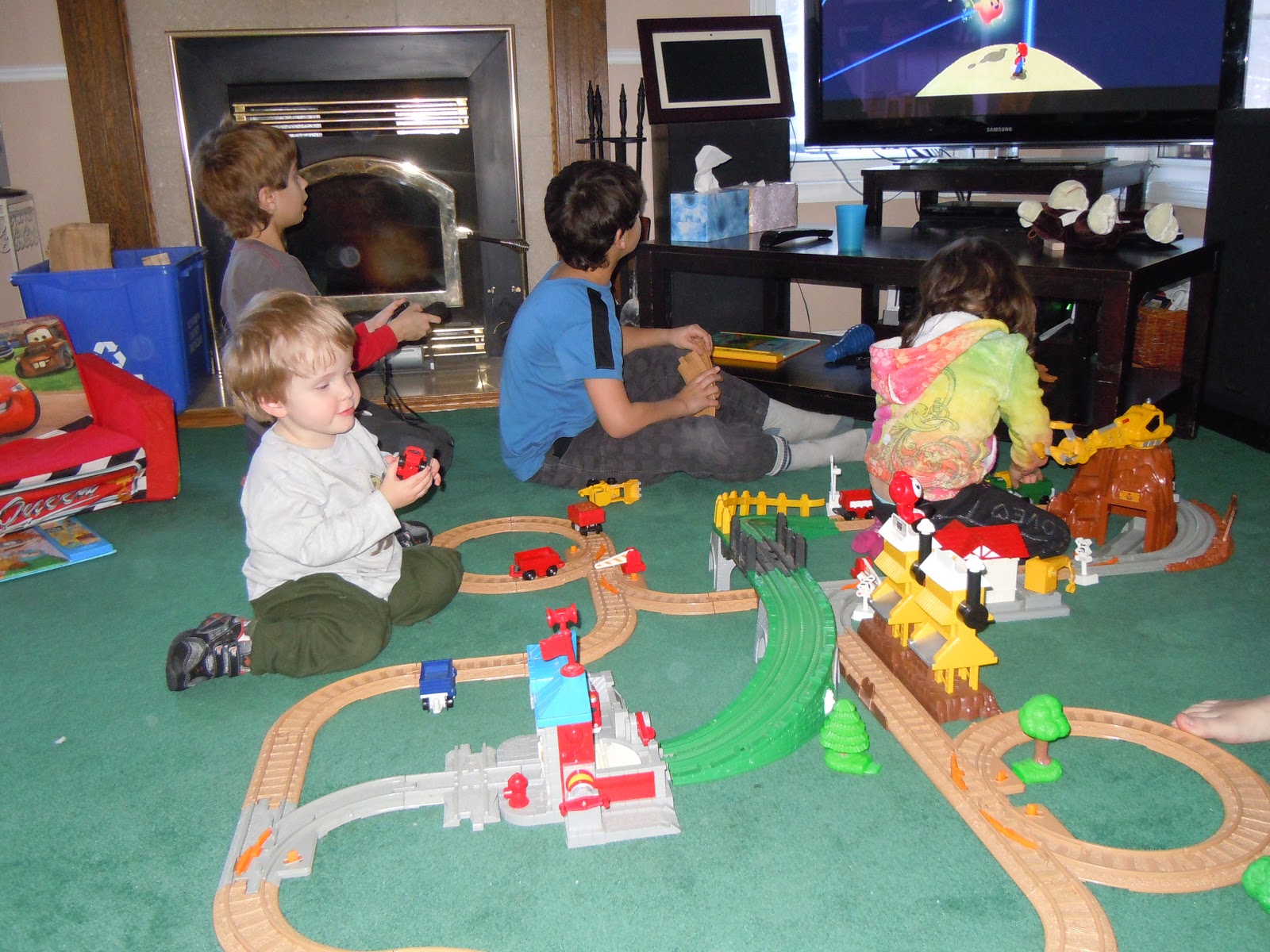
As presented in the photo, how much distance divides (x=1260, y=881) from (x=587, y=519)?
1.35 metres

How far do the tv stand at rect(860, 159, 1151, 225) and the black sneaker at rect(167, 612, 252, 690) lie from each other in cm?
229

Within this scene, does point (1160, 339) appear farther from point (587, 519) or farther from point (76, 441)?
point (76, 441)

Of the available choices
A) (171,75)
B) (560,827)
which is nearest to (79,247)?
(171,75)

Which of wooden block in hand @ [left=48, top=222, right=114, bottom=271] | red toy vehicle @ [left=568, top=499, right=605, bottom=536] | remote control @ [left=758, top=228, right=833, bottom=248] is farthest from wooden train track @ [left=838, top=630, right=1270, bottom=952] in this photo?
wooden block in hand @ [left=48, top=222, right=114, bottom=271]

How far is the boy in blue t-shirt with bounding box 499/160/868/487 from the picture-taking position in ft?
7.52

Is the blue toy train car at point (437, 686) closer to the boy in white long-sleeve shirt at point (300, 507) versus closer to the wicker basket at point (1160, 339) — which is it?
the boy in white long-sleeve shirt at point (300, 507)

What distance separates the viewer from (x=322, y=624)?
167 cm

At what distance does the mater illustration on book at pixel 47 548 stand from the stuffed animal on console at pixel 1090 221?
2375 mm

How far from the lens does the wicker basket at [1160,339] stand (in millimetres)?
2918

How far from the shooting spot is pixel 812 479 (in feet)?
8.16

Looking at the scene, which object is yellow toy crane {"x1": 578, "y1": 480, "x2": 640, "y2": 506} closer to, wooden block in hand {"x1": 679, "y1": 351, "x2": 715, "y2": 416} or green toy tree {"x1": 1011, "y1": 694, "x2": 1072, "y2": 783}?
wooden block in hand {"x1": 679, "y1": 351, "x2": 715, "y2": 416}

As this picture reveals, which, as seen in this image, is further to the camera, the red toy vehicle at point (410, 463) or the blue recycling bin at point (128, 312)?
the blue recycling bin at point (128, 312)

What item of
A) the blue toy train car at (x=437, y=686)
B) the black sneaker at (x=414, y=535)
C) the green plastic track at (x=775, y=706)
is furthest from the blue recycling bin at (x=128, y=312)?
the green plastic track at (x=775, y=706)

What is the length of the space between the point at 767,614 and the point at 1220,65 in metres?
2.07
